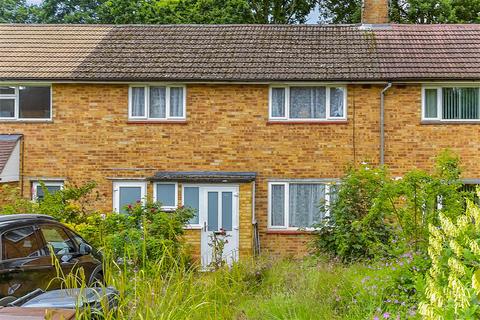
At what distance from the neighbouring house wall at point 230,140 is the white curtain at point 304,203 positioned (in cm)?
34

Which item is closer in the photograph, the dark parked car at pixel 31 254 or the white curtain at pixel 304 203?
the dark parked car at pixel 31 254

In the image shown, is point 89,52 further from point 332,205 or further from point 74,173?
point 332,205

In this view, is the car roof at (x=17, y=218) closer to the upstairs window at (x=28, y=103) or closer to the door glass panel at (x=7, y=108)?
the upstairs window at (x=28, y=103)

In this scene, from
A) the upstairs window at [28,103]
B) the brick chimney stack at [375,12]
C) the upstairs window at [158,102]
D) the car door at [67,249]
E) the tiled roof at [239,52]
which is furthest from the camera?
the brick chimney stack at [375,12]

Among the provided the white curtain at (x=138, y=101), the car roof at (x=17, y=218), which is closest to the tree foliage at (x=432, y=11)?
the white curtain at (x=138, y=101)

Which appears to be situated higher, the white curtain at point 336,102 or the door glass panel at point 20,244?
the white curtain at point 336,102

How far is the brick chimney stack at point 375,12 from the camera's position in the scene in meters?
18.8

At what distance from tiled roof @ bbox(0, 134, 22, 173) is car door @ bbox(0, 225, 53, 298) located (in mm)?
8242

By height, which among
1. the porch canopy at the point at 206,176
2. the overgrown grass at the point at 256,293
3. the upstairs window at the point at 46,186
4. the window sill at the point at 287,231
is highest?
the porch canopy at the point at 206,176

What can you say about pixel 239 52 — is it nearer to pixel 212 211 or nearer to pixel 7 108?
pixel 212 211

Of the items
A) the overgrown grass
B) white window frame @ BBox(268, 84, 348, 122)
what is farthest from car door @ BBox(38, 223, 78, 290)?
white window frame @ BBox(268, 84, 348, 122)

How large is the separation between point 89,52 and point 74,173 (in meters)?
4.01

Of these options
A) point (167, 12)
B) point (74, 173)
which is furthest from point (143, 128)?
point (167, 12)

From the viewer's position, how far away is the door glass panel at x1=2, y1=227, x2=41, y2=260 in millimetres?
7477
